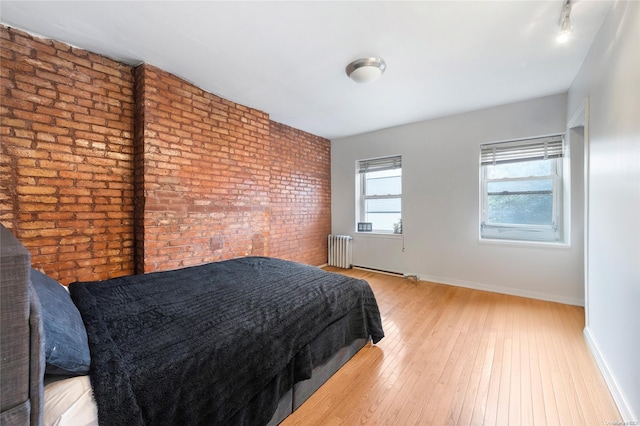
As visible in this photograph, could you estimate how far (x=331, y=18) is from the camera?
6.05 ft

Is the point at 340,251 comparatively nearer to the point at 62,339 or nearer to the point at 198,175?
the point at 198,175

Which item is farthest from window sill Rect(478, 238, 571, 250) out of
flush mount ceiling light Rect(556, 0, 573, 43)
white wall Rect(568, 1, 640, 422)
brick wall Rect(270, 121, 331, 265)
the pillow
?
the pillow

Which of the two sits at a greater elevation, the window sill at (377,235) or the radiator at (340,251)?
the window sill at (377,235)

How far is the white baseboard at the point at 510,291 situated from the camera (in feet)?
9.96

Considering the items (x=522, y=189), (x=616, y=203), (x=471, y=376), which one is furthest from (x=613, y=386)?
(x=522, y=189)

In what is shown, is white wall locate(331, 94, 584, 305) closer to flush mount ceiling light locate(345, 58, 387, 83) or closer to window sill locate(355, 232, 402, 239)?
window sill locate(355, 232, 402, 239)

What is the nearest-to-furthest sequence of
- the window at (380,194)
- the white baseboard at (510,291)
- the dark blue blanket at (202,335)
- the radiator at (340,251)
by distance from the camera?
the dark blue blanket at (202,335), the white baseboard at (510,291), the window at (380,194), the radiator at (340,251)

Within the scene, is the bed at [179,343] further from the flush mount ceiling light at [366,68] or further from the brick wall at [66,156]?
the flush mount ceiling light at [366,68]

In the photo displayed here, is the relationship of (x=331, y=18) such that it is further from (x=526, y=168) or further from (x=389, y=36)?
(x=526, y=168)

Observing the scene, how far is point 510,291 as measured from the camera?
133 inches

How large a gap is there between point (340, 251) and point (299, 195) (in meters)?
1.34

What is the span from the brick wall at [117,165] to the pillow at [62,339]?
1.31 metres

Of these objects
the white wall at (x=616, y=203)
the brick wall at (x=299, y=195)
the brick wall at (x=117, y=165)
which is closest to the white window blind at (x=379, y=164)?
the brick wall at (x=299, y=195)

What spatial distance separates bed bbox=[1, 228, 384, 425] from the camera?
785 mm
